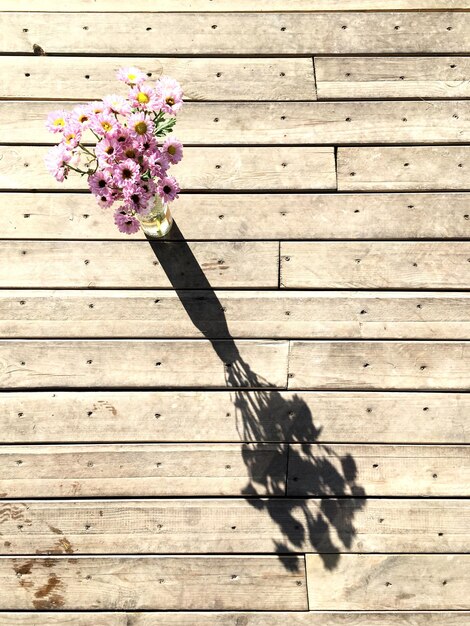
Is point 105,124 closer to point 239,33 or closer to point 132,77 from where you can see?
point 132,77

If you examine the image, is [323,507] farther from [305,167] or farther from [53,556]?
[305,167]

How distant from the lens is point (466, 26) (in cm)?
265

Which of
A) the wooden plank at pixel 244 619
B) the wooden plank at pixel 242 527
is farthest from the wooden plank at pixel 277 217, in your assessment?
the wooden plank at pixel 244 619

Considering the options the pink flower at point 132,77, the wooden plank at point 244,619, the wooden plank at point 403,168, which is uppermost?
the pink flower at point 132,77

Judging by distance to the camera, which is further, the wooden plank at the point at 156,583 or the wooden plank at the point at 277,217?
the wooden plank at the point at 277,217

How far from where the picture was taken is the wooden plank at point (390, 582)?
224 cm

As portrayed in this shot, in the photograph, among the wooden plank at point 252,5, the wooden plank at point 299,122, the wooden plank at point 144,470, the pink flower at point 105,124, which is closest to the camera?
the pink flower at point 105,124

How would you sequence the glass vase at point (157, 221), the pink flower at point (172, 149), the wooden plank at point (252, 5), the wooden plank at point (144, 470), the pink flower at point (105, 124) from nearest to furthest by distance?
the pink flower at point (105, 124) → the pink flower at point (172, 149) → the glass vase at point (157, 221) → the wooden plank at point (144, 470) → the wooden plank at point (252, 5)

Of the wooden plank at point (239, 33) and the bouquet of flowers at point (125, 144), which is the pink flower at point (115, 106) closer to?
the bouquet of flowers at point (125, 144)

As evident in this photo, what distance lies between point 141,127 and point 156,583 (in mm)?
1736

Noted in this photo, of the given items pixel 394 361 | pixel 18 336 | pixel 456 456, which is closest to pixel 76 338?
pixel 18 336

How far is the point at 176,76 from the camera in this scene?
2604 millimetres

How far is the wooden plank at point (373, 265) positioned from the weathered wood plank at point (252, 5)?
1.16m

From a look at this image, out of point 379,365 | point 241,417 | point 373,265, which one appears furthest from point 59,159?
point 379,365
